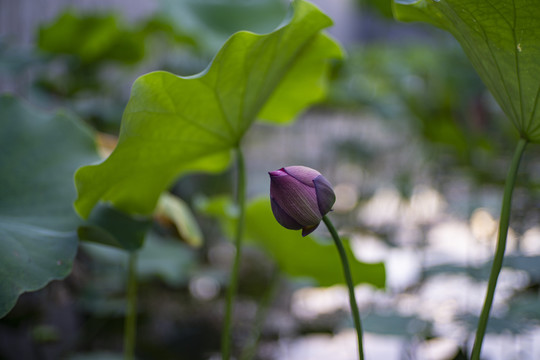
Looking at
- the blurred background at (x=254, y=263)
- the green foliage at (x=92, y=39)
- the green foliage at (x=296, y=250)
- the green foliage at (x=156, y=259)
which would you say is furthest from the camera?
the green foliage at (x=92, y=39)

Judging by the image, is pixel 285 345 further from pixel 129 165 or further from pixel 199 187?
pixel 129 165

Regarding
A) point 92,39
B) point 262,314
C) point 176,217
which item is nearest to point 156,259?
point 262,314

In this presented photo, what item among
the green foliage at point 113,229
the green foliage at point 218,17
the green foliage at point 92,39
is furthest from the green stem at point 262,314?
the green foliage at point 92,39

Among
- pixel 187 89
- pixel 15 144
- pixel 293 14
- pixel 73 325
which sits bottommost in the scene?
pixel 73 325

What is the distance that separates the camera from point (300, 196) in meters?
0.35

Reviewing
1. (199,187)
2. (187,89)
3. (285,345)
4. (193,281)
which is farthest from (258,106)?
(199,187)

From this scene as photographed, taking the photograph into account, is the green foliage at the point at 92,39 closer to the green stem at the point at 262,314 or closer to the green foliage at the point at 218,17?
the green foliage at the point at 218,17

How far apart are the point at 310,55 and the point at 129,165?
247 millimetres

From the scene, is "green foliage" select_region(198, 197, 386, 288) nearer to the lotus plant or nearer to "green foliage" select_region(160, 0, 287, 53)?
the lotus plant

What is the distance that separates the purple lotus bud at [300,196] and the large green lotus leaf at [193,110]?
0.15m

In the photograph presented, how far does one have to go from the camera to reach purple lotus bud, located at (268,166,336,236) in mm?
355

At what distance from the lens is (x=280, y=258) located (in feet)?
2.57

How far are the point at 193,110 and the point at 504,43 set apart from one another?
286 millimetres

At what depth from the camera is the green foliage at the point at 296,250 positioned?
0.66 m
